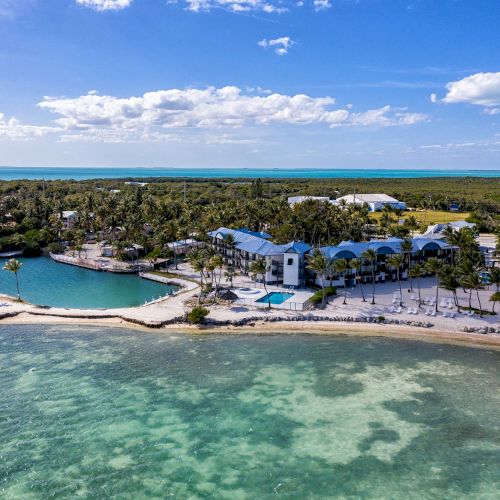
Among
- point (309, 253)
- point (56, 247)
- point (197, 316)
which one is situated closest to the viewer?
point (197, 316)

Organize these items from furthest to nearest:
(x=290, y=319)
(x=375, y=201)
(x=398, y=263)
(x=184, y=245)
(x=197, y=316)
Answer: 1. (x=375, y=201)
2. (x=184, y=245)
3. (x=398, y=263)
4. (x=290, y=319)
5. (x=197, y=316)

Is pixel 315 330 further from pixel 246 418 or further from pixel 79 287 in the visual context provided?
pixel 79 287

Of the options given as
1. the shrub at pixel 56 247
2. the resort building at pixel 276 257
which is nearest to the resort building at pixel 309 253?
the resort building at pixel 276 257

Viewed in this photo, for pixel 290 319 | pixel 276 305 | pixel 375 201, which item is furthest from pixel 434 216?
pixel 290 319

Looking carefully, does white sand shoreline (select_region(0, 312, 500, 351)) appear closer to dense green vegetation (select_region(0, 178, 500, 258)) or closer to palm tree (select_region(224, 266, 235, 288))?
palm tree (select_region(224, 266, 235, 288))

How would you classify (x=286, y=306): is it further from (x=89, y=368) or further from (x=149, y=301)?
(x=89, y=368)

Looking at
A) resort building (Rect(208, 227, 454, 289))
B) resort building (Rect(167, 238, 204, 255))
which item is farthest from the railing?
resort building (Rect(167, 238, 204, 255))

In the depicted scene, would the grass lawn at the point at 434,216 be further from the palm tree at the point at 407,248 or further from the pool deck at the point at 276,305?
the pool deck at the point at 276,305
